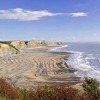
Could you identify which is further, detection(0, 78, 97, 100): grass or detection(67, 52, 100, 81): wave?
detection(67, 52, 100, 81): wave

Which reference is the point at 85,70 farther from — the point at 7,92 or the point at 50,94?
the point at 50,94

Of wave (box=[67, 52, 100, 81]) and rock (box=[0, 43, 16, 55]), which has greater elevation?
rock (box=[0, 43, 16, 55])

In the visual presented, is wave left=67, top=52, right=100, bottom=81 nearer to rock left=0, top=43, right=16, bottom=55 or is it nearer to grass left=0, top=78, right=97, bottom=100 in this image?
grass left=0, top=78, right=97, bottom=100

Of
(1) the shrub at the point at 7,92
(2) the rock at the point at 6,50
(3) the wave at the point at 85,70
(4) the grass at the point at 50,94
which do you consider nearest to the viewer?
(4) the grass at the point at 50,94

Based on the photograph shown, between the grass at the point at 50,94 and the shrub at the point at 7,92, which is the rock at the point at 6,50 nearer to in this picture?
the shrub at the point at 7,92

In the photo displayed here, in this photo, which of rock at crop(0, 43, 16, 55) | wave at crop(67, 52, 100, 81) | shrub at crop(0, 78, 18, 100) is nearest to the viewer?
shrub at crop(0, 78, 18, 100)

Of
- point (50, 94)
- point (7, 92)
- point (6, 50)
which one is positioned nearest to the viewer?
point (50, 94)

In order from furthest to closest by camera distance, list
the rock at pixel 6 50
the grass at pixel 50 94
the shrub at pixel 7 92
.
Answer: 1. the rock at pixel 6 50
2. the shrub at pixel 7 92
3. the grass at pixel 50 94

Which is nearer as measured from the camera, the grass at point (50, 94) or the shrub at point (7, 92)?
the grass at point (50, 94)

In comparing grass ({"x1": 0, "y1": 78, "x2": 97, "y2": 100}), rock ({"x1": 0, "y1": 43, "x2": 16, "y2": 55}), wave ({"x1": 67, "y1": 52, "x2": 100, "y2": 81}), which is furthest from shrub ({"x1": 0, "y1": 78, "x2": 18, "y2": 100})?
rock ({"x1": 0, "y1": 43, "x2": 16, "y2": 55})

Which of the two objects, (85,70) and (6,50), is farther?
(6,50)

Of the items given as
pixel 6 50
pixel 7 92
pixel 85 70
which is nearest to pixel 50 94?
pixel 7 92

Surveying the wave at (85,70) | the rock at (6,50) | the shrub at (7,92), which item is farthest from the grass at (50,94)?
the rock at (6,50)
